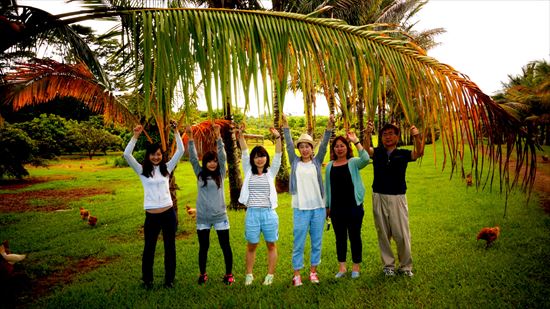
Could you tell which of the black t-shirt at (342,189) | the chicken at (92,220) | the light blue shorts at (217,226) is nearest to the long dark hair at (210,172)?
the light blue shorts at (217,226)

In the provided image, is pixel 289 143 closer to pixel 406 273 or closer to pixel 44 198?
pixel 406 273

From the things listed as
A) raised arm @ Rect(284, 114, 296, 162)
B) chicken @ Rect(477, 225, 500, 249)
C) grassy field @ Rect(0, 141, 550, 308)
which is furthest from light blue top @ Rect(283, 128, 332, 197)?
chicken @ Rect(477, 225, 500, 249)

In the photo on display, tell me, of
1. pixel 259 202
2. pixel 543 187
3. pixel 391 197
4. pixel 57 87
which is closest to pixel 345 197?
pixel 391 197

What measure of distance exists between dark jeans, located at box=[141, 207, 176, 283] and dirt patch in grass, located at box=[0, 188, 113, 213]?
858 centimetres

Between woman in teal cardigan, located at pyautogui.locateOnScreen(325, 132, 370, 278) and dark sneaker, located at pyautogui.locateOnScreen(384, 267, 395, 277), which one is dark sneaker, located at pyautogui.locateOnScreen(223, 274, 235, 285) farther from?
dark sneaker, located at pyautogui.locateOnScreen(384, 267, 395, 277)

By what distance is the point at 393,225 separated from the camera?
12.8 ft

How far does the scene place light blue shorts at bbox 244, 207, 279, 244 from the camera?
3.79m

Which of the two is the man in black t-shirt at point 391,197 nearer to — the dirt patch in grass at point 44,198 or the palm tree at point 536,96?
the palm tree at point 536,96

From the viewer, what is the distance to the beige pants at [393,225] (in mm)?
3885

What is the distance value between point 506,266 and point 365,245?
203 cm

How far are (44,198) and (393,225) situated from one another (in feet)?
43.9

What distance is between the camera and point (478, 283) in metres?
3.88

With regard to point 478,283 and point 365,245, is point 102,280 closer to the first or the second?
point 365,245

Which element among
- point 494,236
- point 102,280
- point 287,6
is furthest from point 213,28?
point 287,6
